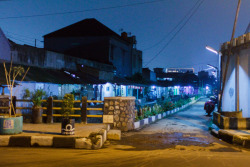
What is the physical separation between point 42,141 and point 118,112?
14.6 feet

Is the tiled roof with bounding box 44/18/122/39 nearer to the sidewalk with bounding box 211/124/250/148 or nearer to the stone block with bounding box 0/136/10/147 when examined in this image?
the sidewalk with bounding box 211/124/250/148

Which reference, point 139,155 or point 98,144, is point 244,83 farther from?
point 98,144

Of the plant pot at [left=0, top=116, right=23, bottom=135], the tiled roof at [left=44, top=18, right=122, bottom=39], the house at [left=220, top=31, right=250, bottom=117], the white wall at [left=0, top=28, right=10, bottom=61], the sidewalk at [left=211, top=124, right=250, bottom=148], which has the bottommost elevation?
the sidewalk at [left=211, top=124, right=250, bottom=148]

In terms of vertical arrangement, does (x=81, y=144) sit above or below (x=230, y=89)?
below

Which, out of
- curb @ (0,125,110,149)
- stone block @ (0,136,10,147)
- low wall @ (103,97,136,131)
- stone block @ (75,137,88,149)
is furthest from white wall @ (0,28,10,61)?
stone block @ (75,137,88,149)

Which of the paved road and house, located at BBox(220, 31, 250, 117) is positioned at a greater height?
house, located at BBox(220, 31, 250, 117)

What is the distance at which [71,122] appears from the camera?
8680 millimetres

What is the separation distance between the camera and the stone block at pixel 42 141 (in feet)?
26.9

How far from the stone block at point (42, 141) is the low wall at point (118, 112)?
4027 mm

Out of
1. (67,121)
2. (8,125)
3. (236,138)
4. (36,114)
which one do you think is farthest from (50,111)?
(236,138)

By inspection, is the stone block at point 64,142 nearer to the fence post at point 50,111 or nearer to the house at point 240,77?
the fence post at point 50,111

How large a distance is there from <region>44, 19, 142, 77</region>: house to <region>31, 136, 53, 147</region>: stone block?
27988mm

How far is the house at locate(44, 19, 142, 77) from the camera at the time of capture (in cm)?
3697

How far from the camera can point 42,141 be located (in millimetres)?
8195
